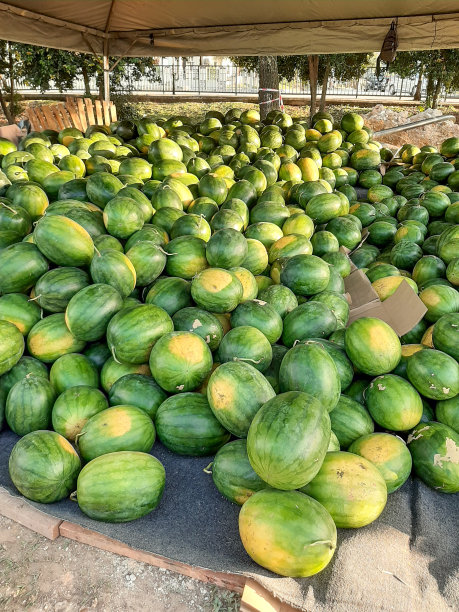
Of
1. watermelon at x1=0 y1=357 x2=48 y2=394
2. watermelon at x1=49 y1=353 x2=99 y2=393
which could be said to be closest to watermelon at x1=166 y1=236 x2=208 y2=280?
watermelon at x1=49 y1=353 x2=99 y2=393

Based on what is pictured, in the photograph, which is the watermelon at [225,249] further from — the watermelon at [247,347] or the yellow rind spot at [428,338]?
the yellow rind spot at [428,338]

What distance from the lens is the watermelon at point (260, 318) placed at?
2.46m

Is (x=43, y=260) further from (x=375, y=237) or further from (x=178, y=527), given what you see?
(x=375, y=237)

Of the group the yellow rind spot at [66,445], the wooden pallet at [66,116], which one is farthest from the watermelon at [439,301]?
the wooden pallet at [66,116]

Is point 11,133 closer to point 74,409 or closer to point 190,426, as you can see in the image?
point 74,409

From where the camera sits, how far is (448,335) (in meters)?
2.42

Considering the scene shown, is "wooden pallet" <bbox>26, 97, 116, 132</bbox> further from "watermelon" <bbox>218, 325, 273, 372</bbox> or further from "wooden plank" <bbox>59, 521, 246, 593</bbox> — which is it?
"wooden plank" <bbox>59, 521, 246, 593</bbox>

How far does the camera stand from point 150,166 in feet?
13.2

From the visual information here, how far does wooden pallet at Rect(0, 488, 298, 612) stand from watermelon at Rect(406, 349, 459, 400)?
3.94 feet

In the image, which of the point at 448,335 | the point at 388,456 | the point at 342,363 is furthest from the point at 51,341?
the point at 448,335

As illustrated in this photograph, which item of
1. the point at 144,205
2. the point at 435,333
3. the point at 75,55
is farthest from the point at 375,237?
the point at 75,55

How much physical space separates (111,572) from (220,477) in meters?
0.63

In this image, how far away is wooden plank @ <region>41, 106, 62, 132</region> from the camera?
255 inches

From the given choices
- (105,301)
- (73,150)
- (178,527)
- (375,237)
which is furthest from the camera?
(73,150)
